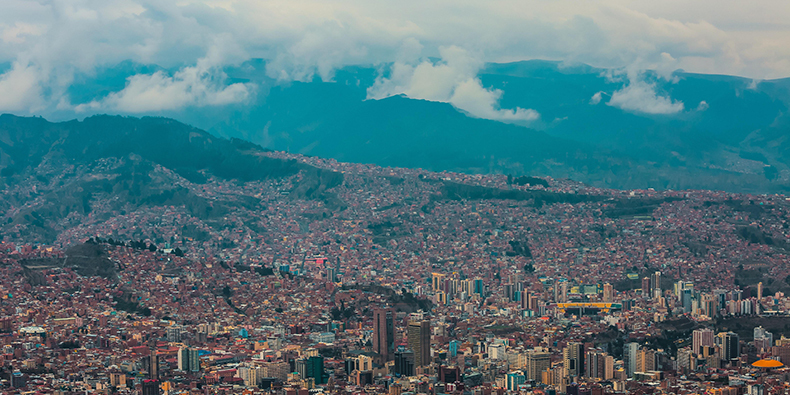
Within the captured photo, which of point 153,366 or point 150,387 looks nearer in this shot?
point 150,387

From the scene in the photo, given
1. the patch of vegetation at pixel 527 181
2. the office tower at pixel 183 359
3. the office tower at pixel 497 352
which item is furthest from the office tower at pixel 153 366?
the patch of vegetation at pixel 527 181

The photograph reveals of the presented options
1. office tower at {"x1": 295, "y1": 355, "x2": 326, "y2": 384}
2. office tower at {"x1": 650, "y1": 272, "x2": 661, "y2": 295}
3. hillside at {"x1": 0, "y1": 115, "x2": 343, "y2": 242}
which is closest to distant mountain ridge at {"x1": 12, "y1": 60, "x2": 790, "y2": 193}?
hillside at {"x1": 0, "y1": 115, "x2": 343, "y2": 242}

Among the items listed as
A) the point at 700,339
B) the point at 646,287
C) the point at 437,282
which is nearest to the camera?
the point at 700,339

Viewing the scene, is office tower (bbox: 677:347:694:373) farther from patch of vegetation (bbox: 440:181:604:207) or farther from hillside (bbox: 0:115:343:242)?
hillside (bbox: 0:115:343:242)

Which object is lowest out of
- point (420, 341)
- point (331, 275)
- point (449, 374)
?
point (449, 374)

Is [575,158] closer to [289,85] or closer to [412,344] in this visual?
[289,85]

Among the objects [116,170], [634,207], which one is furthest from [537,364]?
[116,170]

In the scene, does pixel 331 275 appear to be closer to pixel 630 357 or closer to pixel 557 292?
pixel 557 292

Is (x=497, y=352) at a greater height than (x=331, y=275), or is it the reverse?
(x=331, y=275)
